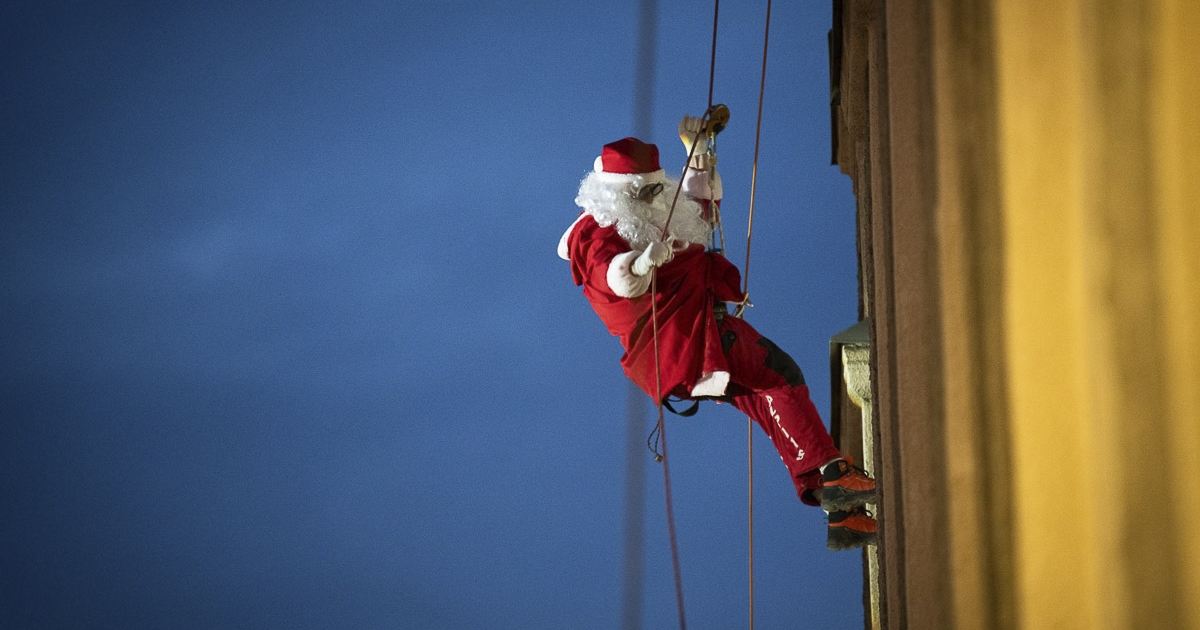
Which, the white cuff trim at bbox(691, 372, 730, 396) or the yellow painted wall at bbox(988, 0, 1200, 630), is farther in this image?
the white cuff trim at bbox(691, 372, 730, 396)

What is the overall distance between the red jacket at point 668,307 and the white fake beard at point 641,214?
0.03 m

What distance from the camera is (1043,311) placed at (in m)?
1.65

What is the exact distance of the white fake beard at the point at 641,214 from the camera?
3.57 m

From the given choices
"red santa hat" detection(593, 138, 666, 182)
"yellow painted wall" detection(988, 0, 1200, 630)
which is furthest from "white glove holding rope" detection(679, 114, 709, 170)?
"yellow painted wall" detection(988, 0, 1200, 630)

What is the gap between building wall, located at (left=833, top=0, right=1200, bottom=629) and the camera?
4.96ft

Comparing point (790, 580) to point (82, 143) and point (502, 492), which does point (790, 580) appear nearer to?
point (502, 492)

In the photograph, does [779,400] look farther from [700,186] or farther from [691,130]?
[691,130]

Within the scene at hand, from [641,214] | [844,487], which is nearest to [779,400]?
[844,487]

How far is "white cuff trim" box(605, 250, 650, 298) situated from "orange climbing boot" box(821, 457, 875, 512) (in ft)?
2.43

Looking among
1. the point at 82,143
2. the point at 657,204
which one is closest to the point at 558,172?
the point at 82,143

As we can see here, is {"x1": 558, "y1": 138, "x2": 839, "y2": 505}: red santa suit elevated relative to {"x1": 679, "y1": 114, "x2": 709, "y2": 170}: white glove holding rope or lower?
→ lower

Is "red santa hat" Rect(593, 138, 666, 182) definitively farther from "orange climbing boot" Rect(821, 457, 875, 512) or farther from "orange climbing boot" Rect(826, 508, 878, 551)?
"orange climbing boot" Rect(826, 508, 878, 551)

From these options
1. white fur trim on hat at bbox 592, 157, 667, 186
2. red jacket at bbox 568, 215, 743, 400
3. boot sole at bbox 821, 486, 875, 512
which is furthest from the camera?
white fur trim on hat at bbox 592, 157, 667, 186

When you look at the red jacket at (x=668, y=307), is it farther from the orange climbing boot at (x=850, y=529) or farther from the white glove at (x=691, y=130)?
the orange climbing boot at (x=850, y=529)
